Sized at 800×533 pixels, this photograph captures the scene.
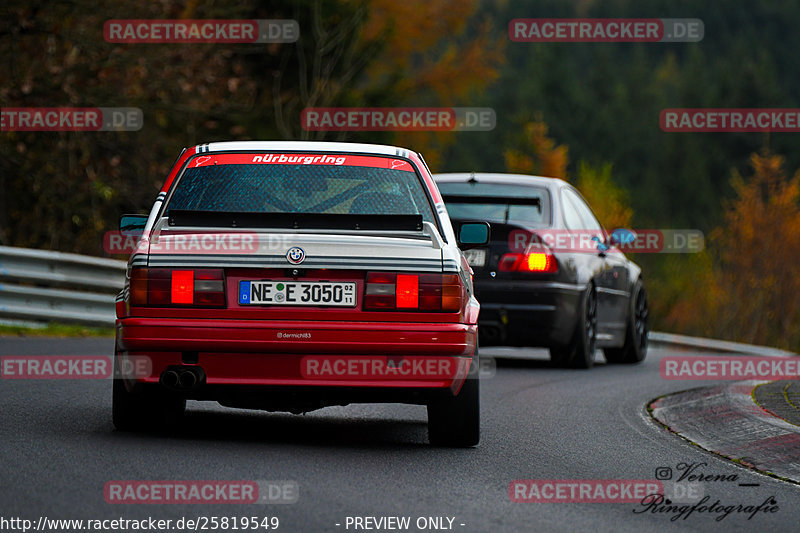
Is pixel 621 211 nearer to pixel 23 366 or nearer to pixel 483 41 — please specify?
pixel 483 41

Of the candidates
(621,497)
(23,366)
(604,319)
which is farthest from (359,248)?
(604,319)

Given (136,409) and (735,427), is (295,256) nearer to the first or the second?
(136,409)

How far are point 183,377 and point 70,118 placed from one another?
1306cm

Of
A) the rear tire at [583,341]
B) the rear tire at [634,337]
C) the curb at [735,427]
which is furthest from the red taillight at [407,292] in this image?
the rear tire at [634,337]

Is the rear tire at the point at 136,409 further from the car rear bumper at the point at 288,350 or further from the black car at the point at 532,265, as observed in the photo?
the black car at the point at 532,265

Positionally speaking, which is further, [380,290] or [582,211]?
[582,211]

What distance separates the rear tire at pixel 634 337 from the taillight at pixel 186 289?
26.6 ft

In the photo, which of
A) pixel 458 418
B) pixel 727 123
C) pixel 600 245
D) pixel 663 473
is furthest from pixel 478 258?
pixel 727 123

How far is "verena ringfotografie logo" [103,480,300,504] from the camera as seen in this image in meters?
5.23

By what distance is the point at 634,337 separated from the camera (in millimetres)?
14195

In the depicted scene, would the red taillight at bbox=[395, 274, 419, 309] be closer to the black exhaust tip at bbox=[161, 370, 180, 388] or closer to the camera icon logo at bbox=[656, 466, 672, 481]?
the black exhaust tip at bbox=[161, 370, 180, 388]

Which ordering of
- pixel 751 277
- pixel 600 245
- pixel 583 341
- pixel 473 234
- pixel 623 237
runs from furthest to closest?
pixel 751 277 → pixel 600 245 → pixel 623 237 → pixel 583 341 → pixel 473 234

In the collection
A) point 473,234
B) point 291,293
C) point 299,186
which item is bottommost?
point 291,293

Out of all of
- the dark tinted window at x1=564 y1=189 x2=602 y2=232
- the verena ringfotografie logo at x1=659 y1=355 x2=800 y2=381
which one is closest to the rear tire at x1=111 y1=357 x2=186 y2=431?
the verena ringfotografie logo at x1=659 y1=355 x2=800 y2=381
